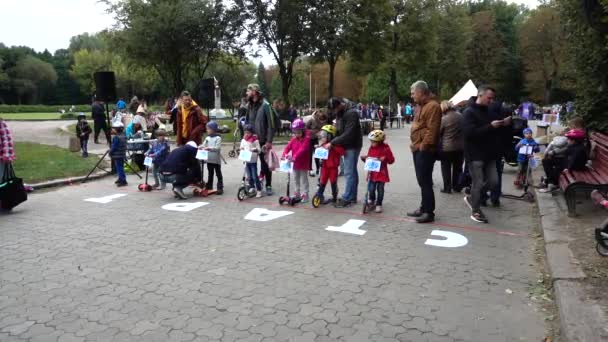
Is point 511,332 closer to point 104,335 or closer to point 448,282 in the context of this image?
point 448,282

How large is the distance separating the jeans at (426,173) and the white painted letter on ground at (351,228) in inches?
40.1

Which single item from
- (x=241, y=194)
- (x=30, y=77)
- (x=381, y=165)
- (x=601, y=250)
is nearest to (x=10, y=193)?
(x=241, y=194)

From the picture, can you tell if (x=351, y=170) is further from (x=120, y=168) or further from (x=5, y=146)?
(x=5, y=146)

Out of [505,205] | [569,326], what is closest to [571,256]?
[569,326]

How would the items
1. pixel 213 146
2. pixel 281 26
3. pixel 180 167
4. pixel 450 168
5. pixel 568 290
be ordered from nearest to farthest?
1. pixel 568 290
2. pixel 180 167
3. pixel 213 146
4. pixel 450 168
5. pixel 281 26

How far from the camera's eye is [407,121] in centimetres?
4278

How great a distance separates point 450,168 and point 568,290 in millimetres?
5413

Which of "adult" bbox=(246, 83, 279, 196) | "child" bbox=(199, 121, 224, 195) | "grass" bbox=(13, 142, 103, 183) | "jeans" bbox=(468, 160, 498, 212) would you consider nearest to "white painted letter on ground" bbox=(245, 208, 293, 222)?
"adult" bbox=(246, 83, 279, 196)

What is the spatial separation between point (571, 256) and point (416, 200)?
3767 mm

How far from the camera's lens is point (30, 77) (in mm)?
88500

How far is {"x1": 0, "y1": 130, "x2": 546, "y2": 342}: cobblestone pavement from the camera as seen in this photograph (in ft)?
12.8

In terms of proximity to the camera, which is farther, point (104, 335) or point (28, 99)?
point (28, 99)

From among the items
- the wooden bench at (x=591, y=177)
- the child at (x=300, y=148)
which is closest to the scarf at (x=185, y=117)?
the child at (x=300, y=148)

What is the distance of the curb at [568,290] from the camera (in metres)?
3.59
